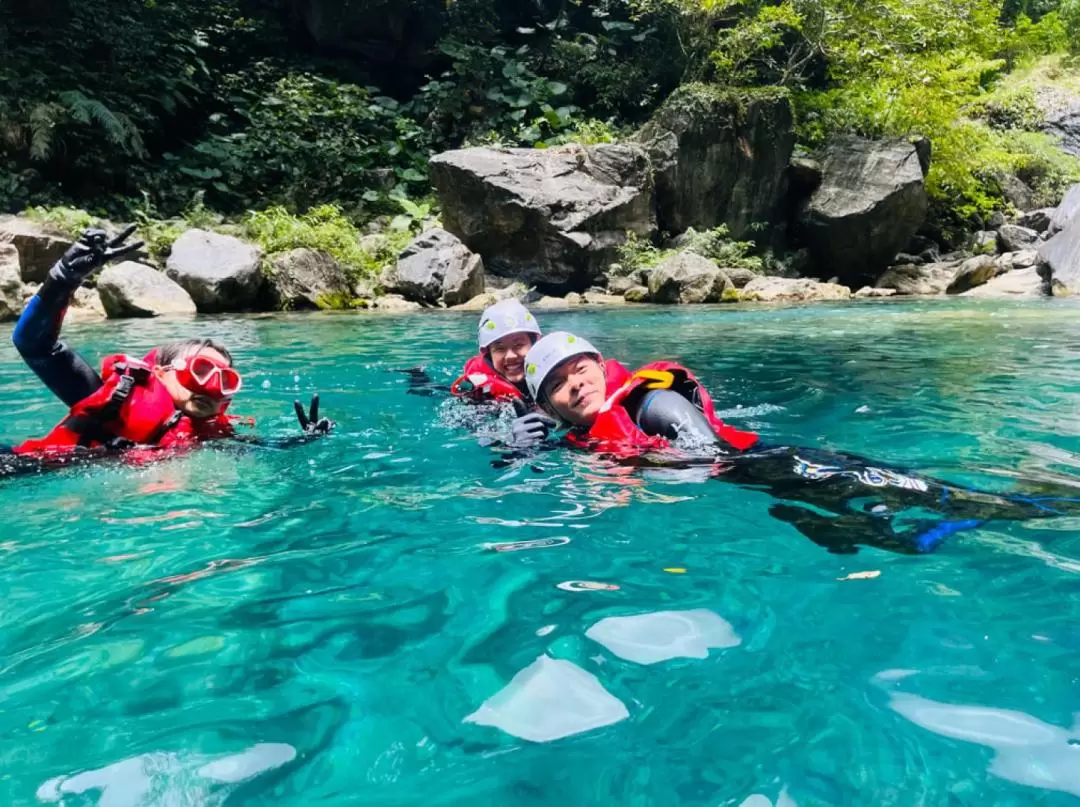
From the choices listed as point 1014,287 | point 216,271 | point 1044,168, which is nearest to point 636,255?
point 1014,287

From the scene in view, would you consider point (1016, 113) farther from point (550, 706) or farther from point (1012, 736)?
point (550, 706)

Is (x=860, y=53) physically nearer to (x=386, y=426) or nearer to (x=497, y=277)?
(x=497, y=277)

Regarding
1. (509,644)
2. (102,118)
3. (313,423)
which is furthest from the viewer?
(102,118)

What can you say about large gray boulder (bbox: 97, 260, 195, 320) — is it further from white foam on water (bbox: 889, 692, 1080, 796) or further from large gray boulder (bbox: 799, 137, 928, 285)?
large gray boulder (bbox: 799, 137, 928, 285)

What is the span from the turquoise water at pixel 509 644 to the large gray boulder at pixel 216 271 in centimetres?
1123

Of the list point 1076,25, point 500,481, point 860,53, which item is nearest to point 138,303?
point 500,481

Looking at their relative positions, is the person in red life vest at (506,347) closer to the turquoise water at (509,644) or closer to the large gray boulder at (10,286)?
the turquoise water at (509,644)

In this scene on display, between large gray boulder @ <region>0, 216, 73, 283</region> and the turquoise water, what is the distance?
41.1 ft

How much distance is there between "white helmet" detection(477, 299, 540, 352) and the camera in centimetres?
559

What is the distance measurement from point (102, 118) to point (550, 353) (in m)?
18.0

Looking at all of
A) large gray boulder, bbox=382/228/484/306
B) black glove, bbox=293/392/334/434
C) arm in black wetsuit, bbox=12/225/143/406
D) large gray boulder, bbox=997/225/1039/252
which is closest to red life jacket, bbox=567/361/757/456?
black glove, bbox=293/392/334/434

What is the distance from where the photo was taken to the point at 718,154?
19.4 meters

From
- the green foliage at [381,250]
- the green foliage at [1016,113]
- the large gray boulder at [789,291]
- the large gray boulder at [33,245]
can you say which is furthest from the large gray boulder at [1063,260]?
the large gray boulder at [33,245]

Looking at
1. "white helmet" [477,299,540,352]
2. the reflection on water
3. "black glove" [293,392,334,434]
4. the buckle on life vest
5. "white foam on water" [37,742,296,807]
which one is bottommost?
the reflection on water
